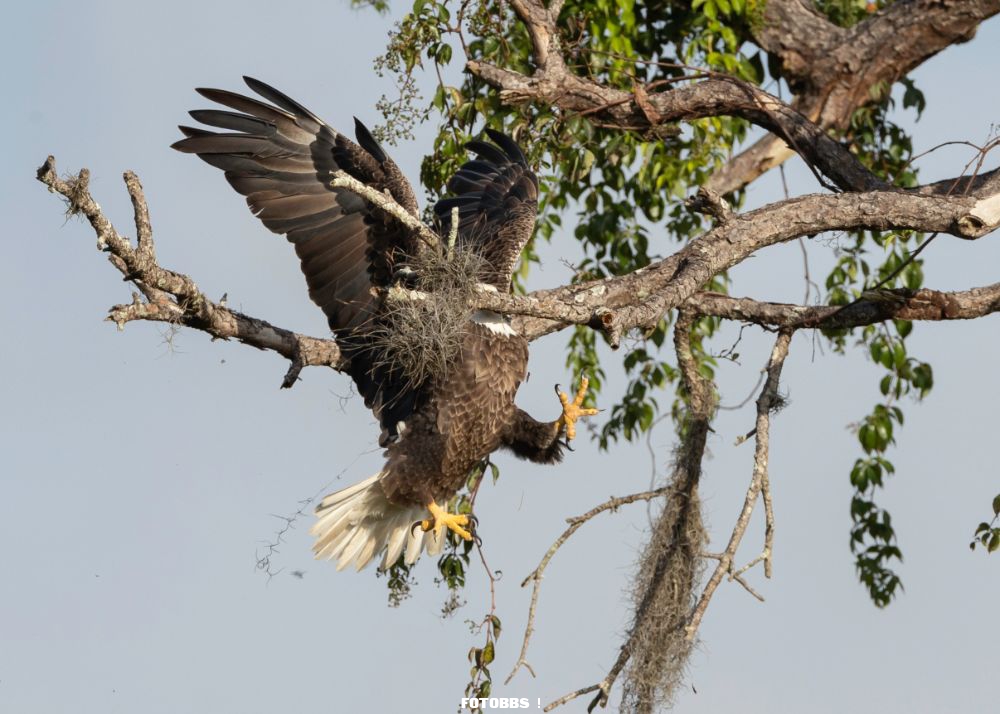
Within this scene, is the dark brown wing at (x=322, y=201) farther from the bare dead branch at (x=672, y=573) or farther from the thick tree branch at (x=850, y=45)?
the thick tree branch at (x=850, y=45)

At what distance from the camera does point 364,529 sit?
4.68 metres

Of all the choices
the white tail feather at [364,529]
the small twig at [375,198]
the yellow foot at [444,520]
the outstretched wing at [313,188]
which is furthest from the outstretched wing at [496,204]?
the small twig at [375,198]

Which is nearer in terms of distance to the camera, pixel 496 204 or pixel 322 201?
pixel 322 201

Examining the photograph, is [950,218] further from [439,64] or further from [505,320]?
[439,64]

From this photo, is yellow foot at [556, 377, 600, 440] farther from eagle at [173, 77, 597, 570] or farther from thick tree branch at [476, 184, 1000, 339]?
thick tree branch at [476, 184, 1000, 339]

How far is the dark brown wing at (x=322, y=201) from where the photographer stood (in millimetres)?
4148

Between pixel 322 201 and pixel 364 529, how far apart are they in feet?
4.15

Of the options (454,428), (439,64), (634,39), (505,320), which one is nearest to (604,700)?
(454,428)

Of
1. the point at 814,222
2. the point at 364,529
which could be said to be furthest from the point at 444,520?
the point at 814,222

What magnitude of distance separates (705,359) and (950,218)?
1362mm

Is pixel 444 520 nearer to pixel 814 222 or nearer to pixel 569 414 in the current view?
pixel 569 414

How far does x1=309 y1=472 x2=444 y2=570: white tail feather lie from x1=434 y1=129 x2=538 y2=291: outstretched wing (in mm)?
954

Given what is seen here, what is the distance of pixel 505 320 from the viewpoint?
423 centimetres

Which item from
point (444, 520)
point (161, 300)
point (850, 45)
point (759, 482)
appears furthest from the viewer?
point (850, 45)
